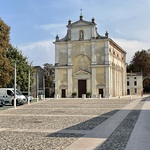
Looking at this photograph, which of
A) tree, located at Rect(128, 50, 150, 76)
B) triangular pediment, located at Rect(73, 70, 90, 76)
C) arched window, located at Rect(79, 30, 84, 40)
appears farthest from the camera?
tree, located at Rect(128, 50, 150, 76)

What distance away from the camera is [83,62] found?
62.6 m

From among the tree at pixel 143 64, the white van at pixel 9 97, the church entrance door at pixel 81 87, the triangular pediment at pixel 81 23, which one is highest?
the triangular pediment at pixel 81 23

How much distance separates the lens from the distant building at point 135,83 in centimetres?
9638

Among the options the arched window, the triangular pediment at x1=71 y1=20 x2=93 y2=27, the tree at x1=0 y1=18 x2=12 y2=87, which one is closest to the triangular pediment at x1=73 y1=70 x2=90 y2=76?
the arched window

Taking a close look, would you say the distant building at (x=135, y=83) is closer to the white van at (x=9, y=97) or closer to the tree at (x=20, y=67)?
the tree at (x=20, y=67)

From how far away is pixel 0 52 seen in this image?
36312 millimetres

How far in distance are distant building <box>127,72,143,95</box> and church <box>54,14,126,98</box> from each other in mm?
34856

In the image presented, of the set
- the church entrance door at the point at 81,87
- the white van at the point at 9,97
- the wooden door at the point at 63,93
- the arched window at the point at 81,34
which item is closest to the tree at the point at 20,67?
the wooden door at the point at 63,93

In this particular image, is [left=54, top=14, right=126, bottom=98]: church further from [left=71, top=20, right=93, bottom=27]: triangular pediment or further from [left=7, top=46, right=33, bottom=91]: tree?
[left=7, top=46, right=33, bottom=91]: tree

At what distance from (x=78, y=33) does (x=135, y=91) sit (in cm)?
4435

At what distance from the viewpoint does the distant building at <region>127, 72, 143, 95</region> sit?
96375 mm

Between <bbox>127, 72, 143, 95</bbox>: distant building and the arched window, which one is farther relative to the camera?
<bbox>127, 72, 143, 95</bbox>: distant building

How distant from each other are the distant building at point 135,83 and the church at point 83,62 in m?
34.9

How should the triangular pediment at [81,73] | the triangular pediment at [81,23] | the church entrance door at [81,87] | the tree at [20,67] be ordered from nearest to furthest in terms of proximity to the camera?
the tree at [20,67] → the triangular pediment at [81,73] → the church entrance door at [81,87] → the triangular pediment at [81,23]
